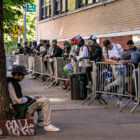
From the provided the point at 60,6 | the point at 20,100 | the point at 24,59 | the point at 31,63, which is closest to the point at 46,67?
the point at 31,63

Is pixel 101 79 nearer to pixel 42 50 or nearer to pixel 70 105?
pixel 70 105

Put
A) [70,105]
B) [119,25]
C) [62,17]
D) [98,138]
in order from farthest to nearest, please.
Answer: [62,17] → [119,25] → [70,105] → [98,138]

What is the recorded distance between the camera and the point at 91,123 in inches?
356

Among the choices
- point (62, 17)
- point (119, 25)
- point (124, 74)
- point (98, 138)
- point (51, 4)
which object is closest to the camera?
point (98, 138)

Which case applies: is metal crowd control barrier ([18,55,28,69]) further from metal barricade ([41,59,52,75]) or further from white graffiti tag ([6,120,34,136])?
white graffiti tag ([6,120,34,136])

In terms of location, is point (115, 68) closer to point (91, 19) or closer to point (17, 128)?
point (17, 128)

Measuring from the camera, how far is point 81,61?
14.4 metres

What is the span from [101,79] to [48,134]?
14.7 ft

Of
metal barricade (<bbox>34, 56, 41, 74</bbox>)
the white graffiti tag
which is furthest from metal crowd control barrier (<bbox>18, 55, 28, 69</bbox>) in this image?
the white graffiti tag

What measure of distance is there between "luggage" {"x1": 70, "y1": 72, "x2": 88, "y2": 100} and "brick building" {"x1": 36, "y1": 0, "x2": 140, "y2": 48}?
4739mm

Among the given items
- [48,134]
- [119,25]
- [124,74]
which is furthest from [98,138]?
[119,25]

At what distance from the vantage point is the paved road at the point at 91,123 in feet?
25.3

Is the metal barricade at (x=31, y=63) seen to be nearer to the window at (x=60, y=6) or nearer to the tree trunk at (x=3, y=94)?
the window at (x=60, y=6)

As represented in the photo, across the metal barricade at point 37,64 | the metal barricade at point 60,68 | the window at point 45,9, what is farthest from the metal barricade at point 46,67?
the window at point 45,9
